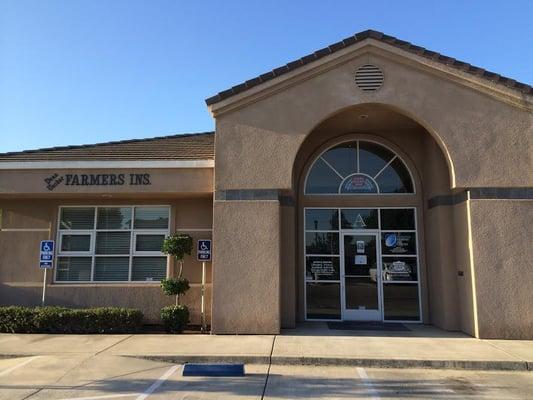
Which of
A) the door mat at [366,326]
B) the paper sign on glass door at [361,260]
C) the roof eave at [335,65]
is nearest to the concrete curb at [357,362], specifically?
the door mat at [366,326]

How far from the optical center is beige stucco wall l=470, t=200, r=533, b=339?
1002 cm

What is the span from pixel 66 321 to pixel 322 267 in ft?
20.8

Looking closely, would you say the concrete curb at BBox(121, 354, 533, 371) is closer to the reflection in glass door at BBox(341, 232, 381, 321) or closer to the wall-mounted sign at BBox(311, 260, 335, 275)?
the reflection in glass door at BBox(341, 232, 381, 321)

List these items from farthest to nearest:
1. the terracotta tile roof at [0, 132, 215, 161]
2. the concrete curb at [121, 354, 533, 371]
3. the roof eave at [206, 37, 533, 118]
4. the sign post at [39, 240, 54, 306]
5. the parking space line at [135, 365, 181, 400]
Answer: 1. the terracotta tile roof at [0, 132, 215, 161]
2. the sign post at [39, 240, 54, 306]
3. the roof eave at [206, 37, 533, 118]
4. the concrete curb at [121, 354, 533, 371]
5. the parking space line at [135, 365, 181, 400]

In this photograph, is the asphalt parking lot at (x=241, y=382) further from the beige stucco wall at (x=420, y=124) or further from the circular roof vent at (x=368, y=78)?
the circular roof vent at (x=368, y=78)

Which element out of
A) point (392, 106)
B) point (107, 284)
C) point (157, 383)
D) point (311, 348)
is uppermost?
point (392, 106)

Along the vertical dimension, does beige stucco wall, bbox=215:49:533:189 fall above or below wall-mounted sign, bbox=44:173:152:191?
above

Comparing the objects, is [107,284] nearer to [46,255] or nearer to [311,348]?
[46,255]

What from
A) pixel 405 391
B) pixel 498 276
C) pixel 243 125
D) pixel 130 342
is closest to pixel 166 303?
pixel 130 342

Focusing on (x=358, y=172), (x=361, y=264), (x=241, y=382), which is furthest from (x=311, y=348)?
(x=358, y=172)

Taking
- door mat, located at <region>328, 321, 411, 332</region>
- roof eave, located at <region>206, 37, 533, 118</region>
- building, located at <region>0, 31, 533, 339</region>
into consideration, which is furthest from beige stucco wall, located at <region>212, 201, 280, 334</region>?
roof eave, located at <region>206, 37, 533, 118</region>

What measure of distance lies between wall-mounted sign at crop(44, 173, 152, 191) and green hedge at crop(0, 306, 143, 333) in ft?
10.5

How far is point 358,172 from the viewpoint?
12.6 metres

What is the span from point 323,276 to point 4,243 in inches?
339
